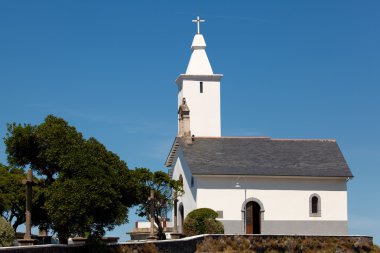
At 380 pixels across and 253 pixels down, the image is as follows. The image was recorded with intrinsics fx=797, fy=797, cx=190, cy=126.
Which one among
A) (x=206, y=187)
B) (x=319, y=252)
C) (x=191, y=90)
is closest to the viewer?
(x=319, y=252)

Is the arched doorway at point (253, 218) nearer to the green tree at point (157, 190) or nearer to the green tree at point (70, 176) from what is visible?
the green tree at point (157, 190)

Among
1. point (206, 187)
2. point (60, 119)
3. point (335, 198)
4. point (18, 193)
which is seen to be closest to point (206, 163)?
point (206, 187)

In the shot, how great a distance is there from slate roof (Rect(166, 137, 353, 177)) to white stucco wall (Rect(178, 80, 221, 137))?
6821mm

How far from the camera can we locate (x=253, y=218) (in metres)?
60.9

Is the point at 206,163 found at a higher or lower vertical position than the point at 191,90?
lower

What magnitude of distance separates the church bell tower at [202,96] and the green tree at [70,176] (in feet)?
105

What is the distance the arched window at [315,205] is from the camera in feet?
201

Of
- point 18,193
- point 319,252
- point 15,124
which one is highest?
point 15,124

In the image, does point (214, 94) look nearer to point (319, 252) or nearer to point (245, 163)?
point (245, 163)

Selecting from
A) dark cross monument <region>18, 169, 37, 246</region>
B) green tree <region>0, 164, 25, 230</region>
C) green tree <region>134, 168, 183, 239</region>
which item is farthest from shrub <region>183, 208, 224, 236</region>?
dark cross monument <region>18, 169, 37, 246</region>

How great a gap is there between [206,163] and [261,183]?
4.47 metres

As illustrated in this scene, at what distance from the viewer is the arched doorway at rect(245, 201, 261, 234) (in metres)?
60.6

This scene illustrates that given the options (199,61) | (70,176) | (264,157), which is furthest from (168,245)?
(199,61)

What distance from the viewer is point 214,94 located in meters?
72.6
